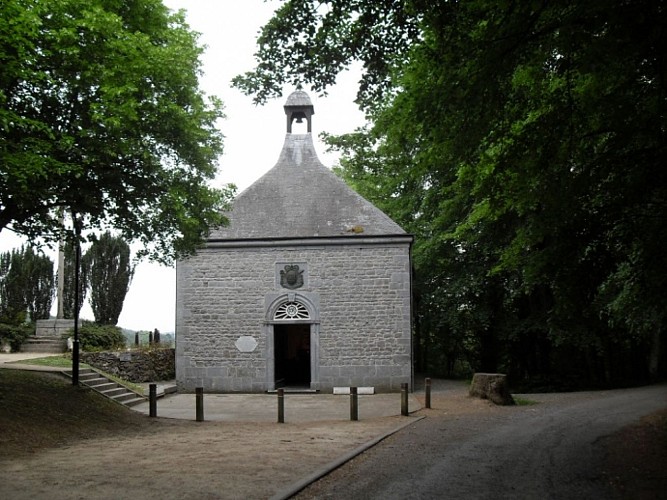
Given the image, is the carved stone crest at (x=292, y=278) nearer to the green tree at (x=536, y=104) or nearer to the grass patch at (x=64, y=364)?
the grass patch at (x=64, y=364)

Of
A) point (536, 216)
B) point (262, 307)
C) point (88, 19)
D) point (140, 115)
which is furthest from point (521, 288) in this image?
point (88, 19)

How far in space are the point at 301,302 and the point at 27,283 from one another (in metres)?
13.0

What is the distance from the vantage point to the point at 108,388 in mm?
14391

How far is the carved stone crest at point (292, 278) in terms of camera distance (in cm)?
1839

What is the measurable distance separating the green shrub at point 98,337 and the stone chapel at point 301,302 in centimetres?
339

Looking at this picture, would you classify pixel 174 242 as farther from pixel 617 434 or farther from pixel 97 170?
pixel 617 434

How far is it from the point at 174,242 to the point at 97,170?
247cm

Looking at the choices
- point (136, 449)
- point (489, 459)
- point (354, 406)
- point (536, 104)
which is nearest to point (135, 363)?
point (354, 406)

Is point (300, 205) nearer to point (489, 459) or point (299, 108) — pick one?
point (299, 108)

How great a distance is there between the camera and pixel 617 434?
938 cm

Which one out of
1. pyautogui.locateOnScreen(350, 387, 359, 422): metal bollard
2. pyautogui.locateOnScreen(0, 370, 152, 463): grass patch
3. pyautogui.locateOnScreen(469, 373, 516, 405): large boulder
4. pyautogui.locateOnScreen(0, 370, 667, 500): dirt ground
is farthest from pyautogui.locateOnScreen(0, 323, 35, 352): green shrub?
pyautogui.locateOnScreen(469, 373, 516, 405): large boulder

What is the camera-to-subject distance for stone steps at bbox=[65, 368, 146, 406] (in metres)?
13.9

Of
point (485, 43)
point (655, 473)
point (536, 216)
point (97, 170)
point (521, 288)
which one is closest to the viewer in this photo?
point (485, 43)

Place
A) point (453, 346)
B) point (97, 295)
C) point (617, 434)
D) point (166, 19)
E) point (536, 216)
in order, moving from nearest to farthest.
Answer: point (536, 216)
point (617, 434)
point (166, 19)
point (97, 295)
point (453, 346)
